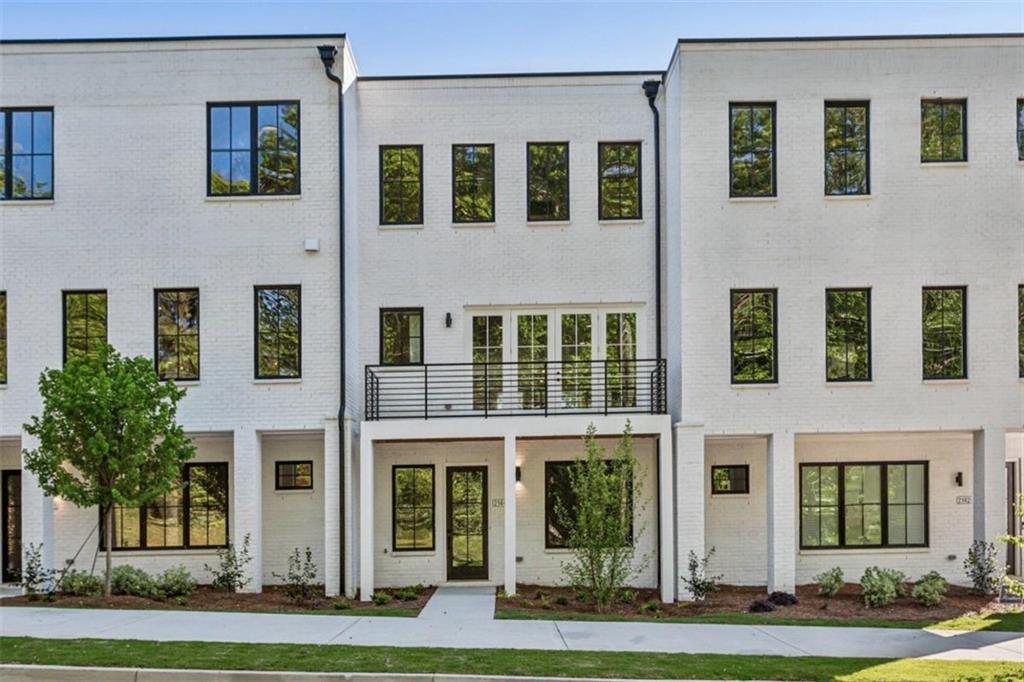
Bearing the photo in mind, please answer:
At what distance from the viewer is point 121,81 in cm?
1509

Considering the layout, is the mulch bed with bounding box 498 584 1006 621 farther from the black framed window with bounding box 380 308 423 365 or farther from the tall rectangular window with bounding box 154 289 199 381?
the tall rectangular window with bounding box 154 289 199 381

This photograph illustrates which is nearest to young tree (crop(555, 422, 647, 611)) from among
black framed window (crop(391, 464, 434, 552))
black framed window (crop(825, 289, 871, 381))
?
black framed window (crop(391, 464, 434, 552))

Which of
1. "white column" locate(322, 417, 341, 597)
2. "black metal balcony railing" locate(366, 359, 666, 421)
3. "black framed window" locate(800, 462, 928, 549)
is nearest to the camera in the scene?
"white column" locate(322, 417, 341, 597)

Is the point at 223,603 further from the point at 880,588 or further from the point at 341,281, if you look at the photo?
the point at 880,588

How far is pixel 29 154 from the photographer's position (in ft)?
49.8

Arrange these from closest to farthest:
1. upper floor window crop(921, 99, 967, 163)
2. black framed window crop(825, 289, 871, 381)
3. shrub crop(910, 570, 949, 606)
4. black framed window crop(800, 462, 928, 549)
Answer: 1. shrub crop(910, 570, 949, 606)
2. black framed window crop(825, 289, 871, 381)
3. upper floor window crop(921, 99, 967, 163)
4. black framed window crop(800, 462, 928, 549)

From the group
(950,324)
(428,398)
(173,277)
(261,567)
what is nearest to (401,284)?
(428,398)

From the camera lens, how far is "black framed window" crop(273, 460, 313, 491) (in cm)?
1605

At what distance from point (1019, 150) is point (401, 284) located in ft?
37.5

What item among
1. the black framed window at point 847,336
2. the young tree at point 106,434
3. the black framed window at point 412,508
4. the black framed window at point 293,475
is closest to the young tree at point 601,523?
the black framed window at point 412,508

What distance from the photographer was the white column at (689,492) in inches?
578

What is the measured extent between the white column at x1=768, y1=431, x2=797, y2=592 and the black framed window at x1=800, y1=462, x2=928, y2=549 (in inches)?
59.2

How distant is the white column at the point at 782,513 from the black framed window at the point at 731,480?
1.18 meters

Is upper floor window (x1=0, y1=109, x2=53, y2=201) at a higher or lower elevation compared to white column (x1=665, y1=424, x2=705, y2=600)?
higher
